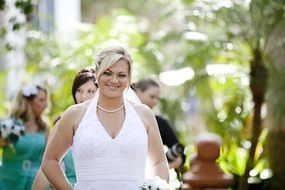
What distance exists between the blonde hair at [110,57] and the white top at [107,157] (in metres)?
0.36

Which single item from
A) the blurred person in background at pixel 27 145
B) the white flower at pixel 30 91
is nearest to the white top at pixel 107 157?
the blurred person in background at pixel 27 145

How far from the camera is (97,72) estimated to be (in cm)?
601

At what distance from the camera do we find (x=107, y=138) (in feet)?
19.4

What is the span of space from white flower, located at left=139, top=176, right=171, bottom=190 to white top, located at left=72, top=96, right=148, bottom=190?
9cm

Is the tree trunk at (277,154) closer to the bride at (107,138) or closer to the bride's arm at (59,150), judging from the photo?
the bride at (107,138)

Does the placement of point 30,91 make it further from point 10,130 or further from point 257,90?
point 257,90

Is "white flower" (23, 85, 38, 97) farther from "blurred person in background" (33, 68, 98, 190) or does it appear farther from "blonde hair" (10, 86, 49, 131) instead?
"blurred person in background" (33, 68, 98, 190)

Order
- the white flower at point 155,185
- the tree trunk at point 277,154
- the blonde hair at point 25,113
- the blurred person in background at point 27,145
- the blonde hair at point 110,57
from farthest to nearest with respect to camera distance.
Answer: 1. the tree trunk at point 277,154
2. the blonde hair at point 25,113
3. the blurred person in background at point 27,145
4. the blonde hair at point 110,57
5. the white flower at point 155,185

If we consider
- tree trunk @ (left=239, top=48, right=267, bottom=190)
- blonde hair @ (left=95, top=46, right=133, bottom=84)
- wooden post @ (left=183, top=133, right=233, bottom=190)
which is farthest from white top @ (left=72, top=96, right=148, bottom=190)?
tree trunk @ (left=239, top=48, right=267, bottom=190)

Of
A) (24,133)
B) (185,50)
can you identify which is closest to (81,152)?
(24,133)

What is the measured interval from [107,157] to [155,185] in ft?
1.12

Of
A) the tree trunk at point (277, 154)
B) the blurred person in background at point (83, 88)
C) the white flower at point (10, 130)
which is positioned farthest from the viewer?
the tree trunk at point (277, 154)

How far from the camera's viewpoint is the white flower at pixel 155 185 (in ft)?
19.1

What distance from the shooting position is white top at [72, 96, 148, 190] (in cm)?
588
